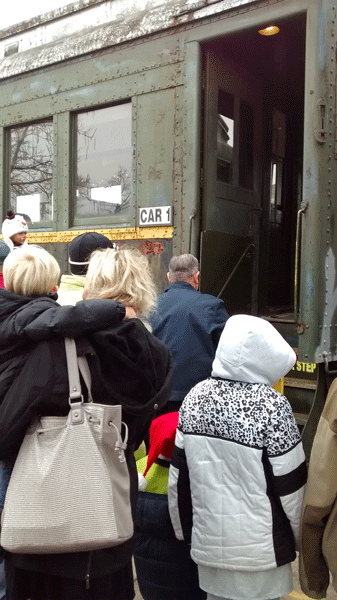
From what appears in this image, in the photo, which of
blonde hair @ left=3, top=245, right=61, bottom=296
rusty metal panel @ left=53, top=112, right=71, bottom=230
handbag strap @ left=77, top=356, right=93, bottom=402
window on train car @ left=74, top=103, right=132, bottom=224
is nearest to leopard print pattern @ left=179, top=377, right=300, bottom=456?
handbag strap @ left=77, top=356, right=93, bottom=402

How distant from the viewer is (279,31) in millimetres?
4602

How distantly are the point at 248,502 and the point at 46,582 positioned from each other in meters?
0.68

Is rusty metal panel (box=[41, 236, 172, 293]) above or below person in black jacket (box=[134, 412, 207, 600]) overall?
above

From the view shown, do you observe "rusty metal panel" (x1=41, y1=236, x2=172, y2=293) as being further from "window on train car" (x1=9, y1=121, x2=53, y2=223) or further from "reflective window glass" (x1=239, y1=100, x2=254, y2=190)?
"window on train car" (x1=9, y1=121, x2=53, y2=223)

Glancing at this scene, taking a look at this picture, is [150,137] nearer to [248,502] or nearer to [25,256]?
[25,256]

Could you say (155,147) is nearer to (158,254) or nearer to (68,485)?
(158,254)

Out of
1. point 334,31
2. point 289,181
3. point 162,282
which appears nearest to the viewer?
point 334,31

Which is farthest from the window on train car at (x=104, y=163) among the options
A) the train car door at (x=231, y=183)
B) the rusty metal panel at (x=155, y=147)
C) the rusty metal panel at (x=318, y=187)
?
the rusty metal panel at (x=318, y=187)

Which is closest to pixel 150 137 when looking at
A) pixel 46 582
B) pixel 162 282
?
pixel 162 282

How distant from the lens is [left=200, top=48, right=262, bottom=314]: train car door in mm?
4383

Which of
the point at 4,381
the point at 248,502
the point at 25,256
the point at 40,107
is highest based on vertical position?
the point at 40,107

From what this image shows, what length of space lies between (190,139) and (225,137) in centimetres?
54

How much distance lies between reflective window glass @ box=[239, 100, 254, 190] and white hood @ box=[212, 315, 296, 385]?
3.17 meters

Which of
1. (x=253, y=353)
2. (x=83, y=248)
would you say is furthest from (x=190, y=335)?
(x=253, y=353)
